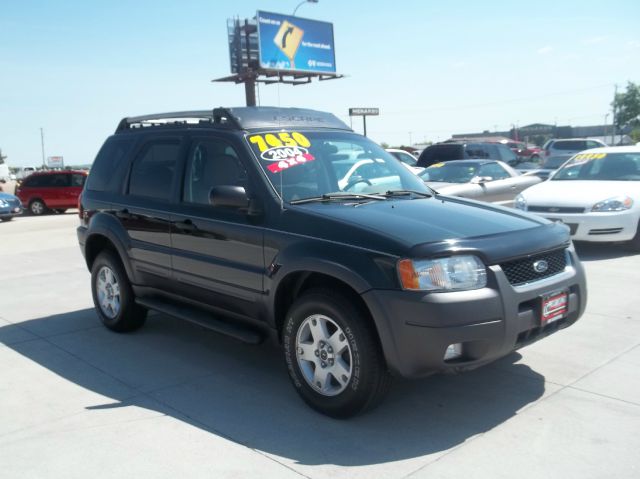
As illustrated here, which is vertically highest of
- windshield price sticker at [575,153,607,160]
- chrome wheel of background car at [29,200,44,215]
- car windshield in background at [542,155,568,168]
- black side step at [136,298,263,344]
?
windshield price sticker at [575,153,607,160]

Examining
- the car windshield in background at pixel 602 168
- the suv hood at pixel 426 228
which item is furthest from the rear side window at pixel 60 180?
the suv hood at pixel 426 228

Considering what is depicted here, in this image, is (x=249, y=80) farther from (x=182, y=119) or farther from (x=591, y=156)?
(x=182, y=119)

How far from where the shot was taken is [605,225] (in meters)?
8.77

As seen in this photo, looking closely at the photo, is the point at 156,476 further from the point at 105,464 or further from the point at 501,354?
the point at 501,354

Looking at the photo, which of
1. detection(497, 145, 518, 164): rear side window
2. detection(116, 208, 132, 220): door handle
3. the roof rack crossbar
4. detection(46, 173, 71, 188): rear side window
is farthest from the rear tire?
the roof rack crossbar

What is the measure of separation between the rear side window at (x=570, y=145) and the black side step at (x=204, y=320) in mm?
23024

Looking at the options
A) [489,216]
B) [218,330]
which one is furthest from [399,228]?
[218,330]

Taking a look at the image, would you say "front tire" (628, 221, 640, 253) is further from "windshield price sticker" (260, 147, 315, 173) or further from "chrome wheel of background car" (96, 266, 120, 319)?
"chrome wheel of background car" (96, 266, 120, 319)

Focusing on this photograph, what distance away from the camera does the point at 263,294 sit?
4340mm

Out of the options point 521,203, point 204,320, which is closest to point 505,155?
point 521,203

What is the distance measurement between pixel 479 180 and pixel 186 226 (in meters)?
6.92

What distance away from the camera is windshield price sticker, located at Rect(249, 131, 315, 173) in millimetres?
4562

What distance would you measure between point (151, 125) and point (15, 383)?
2474mm

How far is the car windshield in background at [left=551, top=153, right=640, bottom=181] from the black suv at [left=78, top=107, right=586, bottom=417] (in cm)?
586
